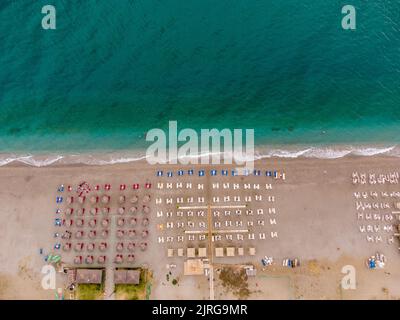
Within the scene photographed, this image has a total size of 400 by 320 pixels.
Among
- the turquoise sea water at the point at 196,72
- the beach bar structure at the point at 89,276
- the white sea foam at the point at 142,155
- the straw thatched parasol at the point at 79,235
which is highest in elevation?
the turquoise sea water at the point at 196,72

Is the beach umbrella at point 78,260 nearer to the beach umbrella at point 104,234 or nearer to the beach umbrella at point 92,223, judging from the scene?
the beach umbrella at point 104,234

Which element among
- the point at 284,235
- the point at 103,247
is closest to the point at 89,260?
the point at 103,247

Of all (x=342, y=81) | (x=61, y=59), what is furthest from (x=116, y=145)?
(x=342, y=81)

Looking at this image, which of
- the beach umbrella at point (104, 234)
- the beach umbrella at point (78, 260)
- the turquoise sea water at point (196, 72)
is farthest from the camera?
the turquoise sea water at point (196, 72)

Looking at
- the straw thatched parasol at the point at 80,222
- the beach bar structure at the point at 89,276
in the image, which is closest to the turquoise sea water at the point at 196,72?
the straw thatched parasol at the point at 80,222

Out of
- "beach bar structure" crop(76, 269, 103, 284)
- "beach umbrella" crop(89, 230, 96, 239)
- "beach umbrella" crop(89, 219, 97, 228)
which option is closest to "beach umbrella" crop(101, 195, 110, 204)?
"beach umbrella" crop(89, 219, 97, 228)

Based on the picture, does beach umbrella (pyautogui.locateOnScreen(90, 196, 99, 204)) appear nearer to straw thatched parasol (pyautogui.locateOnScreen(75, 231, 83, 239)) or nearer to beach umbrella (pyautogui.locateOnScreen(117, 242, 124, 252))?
straw thatched parasol (pyautogui.locateOnScreen(75, 231, 83, 239))
